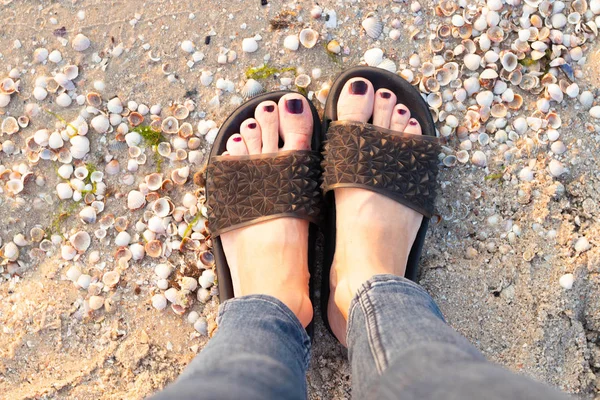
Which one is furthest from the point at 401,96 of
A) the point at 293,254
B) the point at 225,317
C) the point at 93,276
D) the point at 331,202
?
the point at 93,276

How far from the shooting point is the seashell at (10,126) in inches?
67.5

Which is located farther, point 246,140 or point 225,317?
point 246,140

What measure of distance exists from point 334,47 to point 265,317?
971 mm

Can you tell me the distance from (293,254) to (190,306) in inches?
16.4

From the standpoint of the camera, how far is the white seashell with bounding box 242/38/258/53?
5.68ft

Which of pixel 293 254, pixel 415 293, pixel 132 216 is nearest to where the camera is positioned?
pixel 415 293

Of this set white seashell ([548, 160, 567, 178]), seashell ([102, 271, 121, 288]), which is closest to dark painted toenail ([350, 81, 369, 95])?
white seashell ([548, 160, 567, 178])

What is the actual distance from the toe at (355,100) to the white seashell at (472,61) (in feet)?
1.19

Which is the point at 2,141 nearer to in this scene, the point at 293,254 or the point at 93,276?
the point at 93,276

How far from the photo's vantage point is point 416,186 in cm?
167

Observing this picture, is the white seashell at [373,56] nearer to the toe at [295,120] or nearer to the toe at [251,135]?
the toe at [295,120]

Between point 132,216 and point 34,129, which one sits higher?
point 34,129

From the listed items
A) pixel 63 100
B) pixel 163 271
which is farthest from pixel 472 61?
pixel 63 100

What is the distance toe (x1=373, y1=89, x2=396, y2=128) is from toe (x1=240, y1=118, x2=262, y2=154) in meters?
0.41
